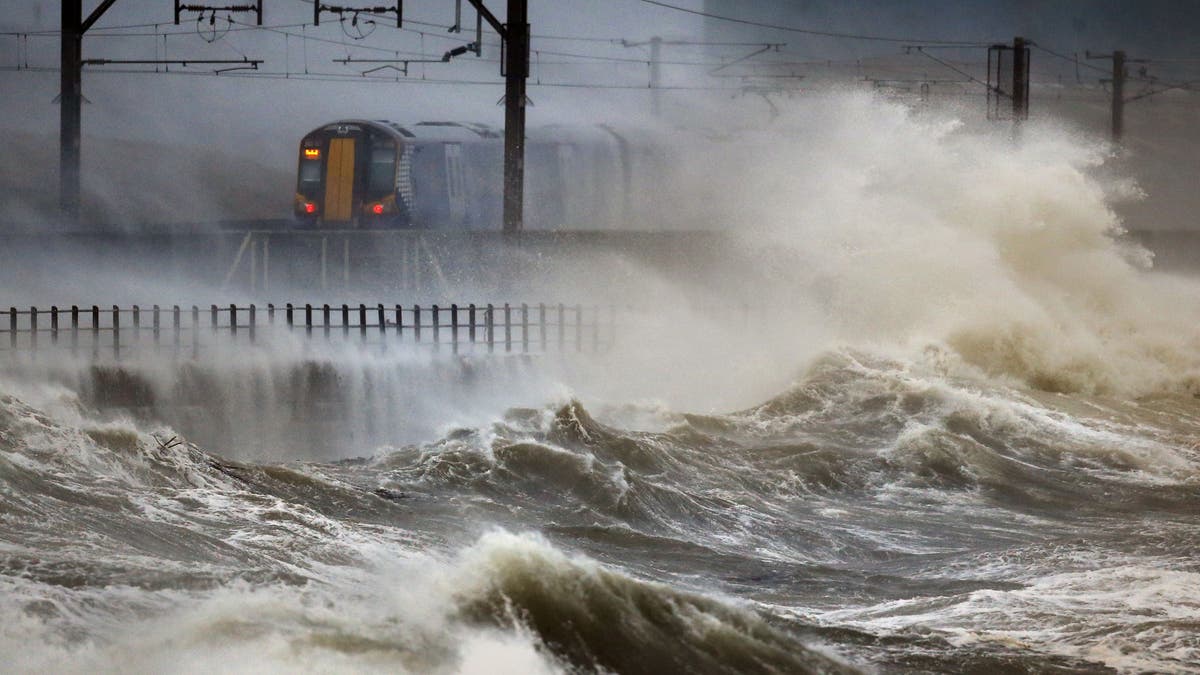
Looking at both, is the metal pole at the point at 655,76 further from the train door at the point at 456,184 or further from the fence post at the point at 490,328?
the fence post at the point at 490,328

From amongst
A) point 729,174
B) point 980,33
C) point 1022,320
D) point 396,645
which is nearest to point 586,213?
point 729,174

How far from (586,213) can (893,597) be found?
2318 centimetres

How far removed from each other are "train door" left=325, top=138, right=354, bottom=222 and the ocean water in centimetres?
798

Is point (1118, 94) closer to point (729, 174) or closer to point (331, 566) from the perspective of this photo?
point (729, 174)

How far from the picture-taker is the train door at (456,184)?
3019cm

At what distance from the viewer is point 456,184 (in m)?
30.3

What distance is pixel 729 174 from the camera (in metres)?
34.2

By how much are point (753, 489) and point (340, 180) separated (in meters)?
17.5

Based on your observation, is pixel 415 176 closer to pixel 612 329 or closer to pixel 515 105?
pixel 515 105

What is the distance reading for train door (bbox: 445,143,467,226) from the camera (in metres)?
30.2

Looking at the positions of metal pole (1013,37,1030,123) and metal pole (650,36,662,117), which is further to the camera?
metal pole (650,36,662,117)

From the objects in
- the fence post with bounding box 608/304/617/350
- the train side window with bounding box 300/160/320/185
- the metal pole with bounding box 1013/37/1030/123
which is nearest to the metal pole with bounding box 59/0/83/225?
the fence post with bounding box 608/304/617/350

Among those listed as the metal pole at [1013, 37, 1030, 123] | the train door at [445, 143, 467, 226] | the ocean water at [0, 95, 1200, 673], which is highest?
the metal pole at [1013, 37, 1030, 123]

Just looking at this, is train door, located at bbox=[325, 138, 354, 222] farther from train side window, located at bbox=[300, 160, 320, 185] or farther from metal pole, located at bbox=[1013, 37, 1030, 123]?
metal pole, located at bbox=[1013, 37, 1030, 123]
